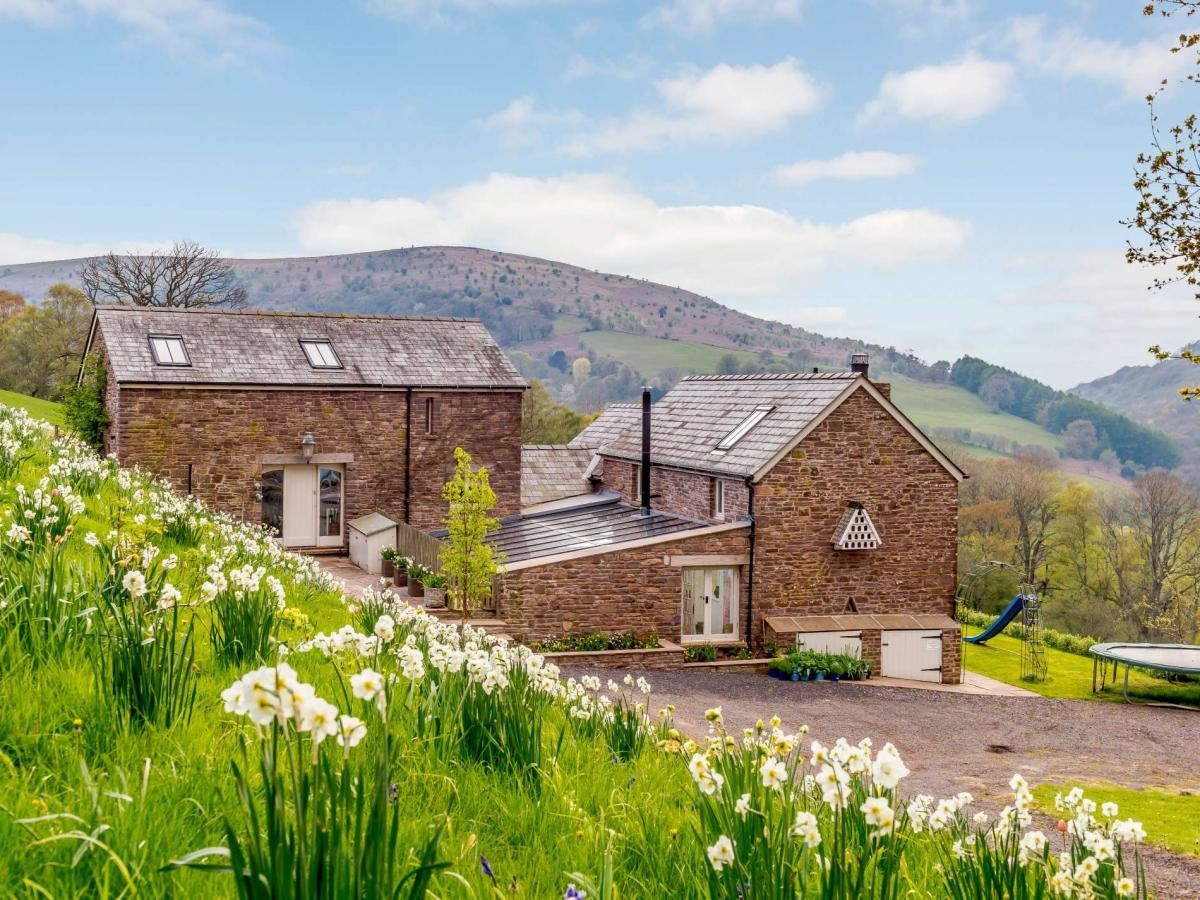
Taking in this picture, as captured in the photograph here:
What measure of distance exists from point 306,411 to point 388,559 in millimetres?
5366

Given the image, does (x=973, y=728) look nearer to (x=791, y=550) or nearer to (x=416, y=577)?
(x=791, y=550)

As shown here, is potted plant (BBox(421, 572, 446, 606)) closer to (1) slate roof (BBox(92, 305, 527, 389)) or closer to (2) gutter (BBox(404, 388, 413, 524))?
(2) gutter (BBox(404, 388, 413, 524))

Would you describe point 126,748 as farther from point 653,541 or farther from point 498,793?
point 653,541

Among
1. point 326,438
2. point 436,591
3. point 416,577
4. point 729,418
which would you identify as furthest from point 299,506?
point 729,418

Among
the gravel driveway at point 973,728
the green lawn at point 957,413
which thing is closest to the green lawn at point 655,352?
the green lawn at point 957,413

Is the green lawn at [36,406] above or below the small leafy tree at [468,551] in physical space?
above

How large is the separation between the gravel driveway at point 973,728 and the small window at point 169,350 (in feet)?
52.8

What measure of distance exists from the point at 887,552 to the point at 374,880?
26.1 meters

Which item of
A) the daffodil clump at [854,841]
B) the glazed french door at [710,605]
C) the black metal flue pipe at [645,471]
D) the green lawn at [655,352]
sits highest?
the green lawn at [655,352]

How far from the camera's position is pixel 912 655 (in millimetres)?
27203

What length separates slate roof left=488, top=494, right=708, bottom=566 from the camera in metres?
27.1

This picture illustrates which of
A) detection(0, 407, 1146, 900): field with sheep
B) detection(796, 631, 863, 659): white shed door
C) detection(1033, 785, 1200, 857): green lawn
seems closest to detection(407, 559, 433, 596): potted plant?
detection(796, 631, 863, 659): white shed door

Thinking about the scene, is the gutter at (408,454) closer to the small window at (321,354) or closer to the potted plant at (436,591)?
the small window at (321,354)

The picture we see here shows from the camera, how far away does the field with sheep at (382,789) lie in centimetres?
307
